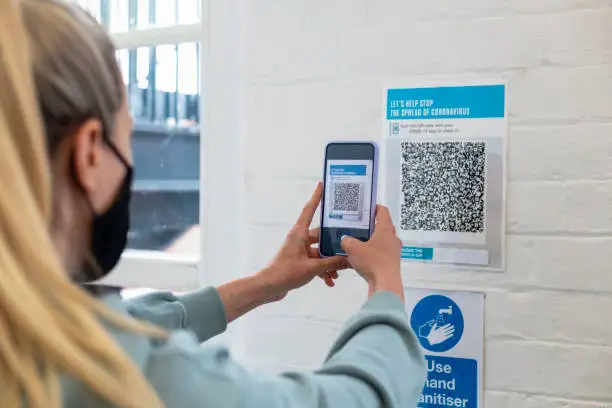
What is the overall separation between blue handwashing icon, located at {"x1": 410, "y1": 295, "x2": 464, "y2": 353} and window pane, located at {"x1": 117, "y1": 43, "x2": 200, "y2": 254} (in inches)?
18.2

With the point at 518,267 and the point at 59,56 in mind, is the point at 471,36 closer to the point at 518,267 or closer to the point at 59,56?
the point at 518,267

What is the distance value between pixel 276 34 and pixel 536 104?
409 millimetres

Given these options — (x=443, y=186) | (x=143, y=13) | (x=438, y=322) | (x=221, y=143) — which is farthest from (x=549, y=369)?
(x=143, y=13)

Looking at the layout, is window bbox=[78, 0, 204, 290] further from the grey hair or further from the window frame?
the grey hair

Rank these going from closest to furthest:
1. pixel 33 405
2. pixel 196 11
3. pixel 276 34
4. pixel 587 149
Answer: pixel 33 405, pixel 587 149, pixel 276 34, pixel 196 11

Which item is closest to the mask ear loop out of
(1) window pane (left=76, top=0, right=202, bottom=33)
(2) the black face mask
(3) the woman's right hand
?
(2) the black face mask

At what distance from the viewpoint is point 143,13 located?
1323 millimetres

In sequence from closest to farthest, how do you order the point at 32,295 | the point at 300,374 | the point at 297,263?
the point at 32,295 → the point at 300,374 → the point at 297,263

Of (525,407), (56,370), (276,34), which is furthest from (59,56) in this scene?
(525,407)

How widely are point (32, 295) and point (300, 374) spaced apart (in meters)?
0.24

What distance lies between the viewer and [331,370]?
61 cm

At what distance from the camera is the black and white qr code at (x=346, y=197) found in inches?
32.9

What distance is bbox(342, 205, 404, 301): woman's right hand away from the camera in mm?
737

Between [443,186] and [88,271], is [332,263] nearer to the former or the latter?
[443,186]
